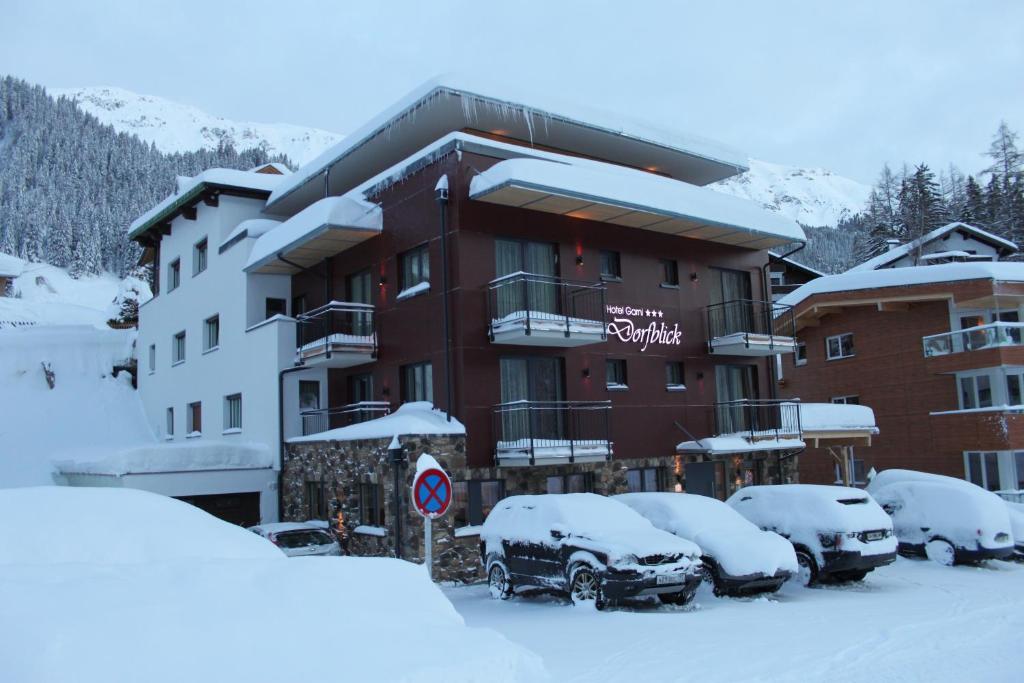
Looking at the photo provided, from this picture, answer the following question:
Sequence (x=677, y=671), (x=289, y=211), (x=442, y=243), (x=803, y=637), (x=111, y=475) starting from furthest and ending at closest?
(x=289, y=211) → (x=111, y=475) → (x=442, y=243) → (x=803, y=637) → (x=677, y=671)

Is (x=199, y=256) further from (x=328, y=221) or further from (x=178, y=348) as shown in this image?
(x=328, y=221)

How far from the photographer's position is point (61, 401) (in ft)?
109

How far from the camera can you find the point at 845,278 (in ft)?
98.4

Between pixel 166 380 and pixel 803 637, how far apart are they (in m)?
25.1

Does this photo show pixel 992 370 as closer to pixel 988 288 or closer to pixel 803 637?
pixel 988 288

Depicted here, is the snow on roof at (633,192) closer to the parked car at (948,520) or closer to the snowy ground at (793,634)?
the parked car at (948,520)

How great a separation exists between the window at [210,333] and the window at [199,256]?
1.90 meters

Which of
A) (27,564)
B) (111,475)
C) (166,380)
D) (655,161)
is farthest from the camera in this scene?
(166,380)

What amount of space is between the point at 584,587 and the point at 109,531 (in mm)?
7454

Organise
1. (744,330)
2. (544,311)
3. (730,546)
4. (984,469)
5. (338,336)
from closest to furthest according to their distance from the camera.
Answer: (730,546) < (544,311) < (338,336) < (744,330) < (984,469)

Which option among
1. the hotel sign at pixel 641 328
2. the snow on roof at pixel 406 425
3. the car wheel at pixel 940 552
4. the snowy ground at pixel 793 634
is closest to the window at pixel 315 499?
the snow on roof at pixel 406 425

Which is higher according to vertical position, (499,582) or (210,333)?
(210,333)

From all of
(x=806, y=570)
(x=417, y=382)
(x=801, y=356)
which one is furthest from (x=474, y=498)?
(x=801, y=356)

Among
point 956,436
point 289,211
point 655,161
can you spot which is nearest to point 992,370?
point 956,436
